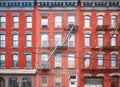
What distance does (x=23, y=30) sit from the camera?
132 ft

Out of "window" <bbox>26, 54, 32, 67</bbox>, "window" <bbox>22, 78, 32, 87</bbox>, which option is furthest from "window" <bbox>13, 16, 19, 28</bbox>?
"window" <bbox>22, 78, 32, 87</bbox>

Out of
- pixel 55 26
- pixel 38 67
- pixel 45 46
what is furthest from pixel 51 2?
pixel 38 67

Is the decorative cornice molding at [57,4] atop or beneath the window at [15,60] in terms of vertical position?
atop

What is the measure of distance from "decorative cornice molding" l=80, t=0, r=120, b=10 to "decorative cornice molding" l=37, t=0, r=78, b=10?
117cm

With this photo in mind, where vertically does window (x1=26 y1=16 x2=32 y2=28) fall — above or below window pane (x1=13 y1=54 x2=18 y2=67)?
above

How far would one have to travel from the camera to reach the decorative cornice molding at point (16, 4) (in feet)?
132

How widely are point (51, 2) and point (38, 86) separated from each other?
1090 cm

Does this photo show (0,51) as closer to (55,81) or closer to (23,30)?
(23,30)

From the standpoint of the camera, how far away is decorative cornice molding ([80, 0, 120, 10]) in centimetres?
4016

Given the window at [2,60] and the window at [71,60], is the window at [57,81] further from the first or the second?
the window at [2,60]

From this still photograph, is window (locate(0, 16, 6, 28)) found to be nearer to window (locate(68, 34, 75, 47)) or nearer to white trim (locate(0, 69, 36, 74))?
white trim (locate(0, 69, 36, 74))

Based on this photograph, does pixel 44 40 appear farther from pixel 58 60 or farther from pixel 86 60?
pixel 86 60

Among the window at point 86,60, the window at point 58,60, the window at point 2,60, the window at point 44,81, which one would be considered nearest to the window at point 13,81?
the window at point 2,60

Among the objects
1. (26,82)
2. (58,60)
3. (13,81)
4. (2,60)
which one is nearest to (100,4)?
(58,60)
